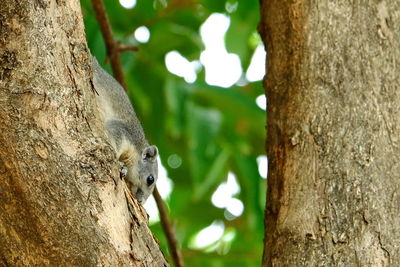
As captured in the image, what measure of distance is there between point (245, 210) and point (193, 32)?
3.74 feet

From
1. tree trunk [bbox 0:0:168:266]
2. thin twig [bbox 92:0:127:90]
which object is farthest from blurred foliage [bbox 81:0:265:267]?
tree trunk [bbox 0:0:168:266]

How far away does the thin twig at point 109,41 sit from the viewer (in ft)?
13.5

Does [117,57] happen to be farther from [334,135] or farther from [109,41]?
[334,135]

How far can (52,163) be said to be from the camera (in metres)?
2.40

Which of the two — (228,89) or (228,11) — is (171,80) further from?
(228,11)

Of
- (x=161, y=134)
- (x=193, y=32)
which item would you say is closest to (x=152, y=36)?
(x=193, y=32)

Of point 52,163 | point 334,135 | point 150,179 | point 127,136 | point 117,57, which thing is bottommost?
point 150,179

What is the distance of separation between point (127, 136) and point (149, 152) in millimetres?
287

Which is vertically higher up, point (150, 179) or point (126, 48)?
point (126, 48)

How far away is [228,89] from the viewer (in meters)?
4.25

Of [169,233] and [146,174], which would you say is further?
[146,174]

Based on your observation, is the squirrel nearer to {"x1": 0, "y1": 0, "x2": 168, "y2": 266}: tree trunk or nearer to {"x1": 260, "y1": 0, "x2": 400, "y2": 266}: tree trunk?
{"x1": 260, "y1": 0, "x2": 400, "y2": 266}: tree trunk

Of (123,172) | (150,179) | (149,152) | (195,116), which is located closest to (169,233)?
(150,179)

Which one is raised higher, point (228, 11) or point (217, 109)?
point (228, 11)
